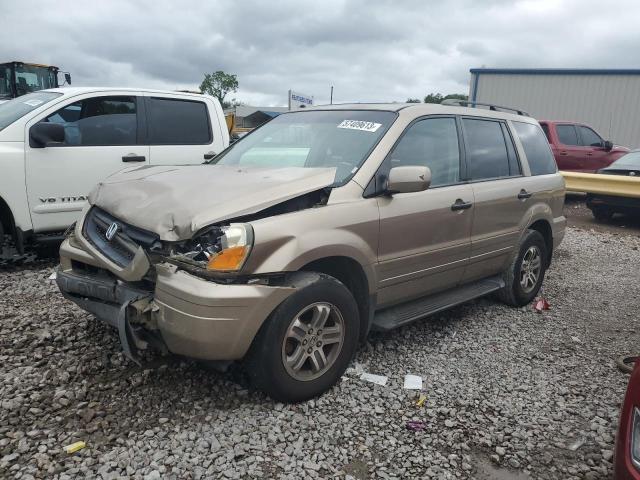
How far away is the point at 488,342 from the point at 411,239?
1.25m

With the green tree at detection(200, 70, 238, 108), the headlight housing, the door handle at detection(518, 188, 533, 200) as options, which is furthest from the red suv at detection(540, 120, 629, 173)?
the green tree at detection(200, 70, 238, 108)

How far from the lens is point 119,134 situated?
5844 millimetres

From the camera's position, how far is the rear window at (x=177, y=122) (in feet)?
20.1

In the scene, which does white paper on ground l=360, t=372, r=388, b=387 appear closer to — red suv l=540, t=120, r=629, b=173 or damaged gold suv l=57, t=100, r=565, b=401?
damaged gold suv l=57, t=100, r=565, b=401

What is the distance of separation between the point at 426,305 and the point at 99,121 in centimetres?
404

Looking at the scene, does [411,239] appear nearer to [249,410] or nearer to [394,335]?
[394,335]

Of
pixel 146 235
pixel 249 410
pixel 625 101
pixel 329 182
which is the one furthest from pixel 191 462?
pixel 625 101

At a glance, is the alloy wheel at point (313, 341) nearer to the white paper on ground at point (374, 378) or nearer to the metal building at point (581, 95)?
the white paper on ground at point (374, 378)

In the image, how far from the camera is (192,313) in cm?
265

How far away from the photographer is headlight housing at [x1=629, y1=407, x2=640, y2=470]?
1.91 m

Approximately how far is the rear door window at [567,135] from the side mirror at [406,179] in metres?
10.6

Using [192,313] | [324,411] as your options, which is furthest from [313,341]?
[192,313]

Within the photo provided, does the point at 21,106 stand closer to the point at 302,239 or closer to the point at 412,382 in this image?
the point at 302,239

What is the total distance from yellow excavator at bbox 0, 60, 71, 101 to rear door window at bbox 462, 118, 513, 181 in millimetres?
14220
